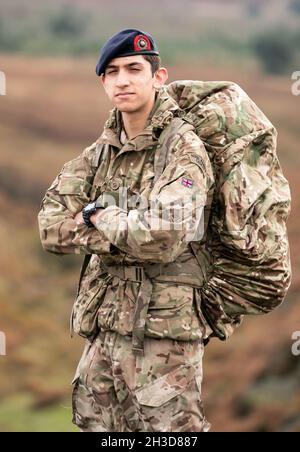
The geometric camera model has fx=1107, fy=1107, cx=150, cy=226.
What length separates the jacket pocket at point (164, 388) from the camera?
15.5ft

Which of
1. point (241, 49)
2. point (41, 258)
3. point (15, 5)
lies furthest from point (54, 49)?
point (41, 258)

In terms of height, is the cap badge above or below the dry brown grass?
above

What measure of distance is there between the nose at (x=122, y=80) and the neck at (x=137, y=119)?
15 cm

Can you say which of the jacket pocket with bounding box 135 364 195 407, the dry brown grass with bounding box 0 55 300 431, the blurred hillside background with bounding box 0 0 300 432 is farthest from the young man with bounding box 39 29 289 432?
the dry brown grass with bounding box 0 55 300 431

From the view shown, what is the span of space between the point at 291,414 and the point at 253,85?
9.62m

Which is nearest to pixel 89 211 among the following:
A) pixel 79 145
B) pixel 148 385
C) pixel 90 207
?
pixel 90 207

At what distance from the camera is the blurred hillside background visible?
16.0 m

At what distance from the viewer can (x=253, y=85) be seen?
22.6m

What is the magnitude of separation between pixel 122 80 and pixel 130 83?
0.12 feet

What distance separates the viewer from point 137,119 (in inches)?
191

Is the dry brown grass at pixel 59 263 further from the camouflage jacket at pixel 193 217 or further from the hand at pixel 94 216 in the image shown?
the hand at pixel 94 216

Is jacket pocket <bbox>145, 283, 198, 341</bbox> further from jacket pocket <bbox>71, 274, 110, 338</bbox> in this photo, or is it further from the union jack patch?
the union jack patch

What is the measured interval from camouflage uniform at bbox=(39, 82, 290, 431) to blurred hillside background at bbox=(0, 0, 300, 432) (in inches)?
371

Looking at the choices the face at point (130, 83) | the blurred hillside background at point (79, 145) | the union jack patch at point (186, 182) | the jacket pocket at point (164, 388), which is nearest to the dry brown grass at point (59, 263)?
the blurred hillside background at point (79, 145)
